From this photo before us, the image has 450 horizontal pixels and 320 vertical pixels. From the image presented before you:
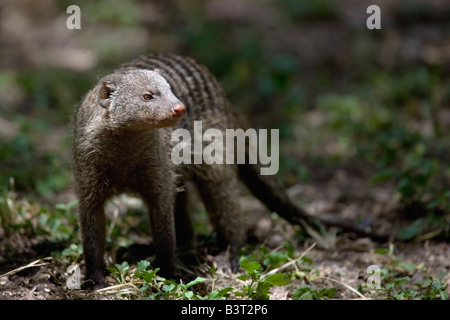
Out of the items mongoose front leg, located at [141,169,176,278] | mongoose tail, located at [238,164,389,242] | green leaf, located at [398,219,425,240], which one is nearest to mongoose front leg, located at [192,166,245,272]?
mongoose tail, located at [238,164,389,242]

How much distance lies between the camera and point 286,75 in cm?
696

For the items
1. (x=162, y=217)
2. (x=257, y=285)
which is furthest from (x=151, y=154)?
(x=257, y=285)

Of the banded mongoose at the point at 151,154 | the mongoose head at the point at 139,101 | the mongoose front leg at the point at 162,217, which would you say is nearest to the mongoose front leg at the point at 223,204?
the banded mongoose at the point at 151,154

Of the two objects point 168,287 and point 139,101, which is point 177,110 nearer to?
point 139,101

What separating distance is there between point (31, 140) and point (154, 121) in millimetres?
2822

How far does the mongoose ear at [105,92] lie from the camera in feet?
10.1

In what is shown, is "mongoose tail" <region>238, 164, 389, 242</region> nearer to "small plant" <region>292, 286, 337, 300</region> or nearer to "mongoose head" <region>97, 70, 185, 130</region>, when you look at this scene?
"small plant" <region>292, 286, 337, 300</region>

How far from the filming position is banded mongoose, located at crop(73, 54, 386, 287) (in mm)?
2996

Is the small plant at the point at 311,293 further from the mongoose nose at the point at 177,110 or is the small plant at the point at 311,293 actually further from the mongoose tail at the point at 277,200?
the mongoose nose at the point at 177,110

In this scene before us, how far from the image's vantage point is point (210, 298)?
293 cm

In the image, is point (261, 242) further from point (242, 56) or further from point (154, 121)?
point (242, 56)

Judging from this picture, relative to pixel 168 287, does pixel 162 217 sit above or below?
above

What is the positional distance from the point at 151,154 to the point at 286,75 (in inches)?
157
